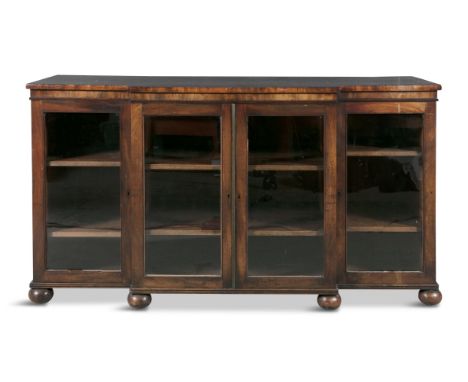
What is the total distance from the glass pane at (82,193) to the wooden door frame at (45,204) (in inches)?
1.4

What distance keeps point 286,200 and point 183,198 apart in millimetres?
643

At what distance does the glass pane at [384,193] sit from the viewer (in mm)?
8445

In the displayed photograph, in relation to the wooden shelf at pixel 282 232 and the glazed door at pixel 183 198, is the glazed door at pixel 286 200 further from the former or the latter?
the glazed door at pixel 183 198

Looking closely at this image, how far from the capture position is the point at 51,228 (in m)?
8.52

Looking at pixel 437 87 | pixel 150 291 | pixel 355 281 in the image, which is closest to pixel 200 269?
pixel 150 291

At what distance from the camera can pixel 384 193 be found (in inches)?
336

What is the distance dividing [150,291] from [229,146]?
1029mm

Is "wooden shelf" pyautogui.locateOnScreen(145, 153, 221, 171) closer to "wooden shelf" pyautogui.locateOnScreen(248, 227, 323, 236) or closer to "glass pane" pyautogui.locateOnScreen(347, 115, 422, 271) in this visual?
"wooden shelf" pyautogui.locateOnScreen(248, 227, 323, 236)

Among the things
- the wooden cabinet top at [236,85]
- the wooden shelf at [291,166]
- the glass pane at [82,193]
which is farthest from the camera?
the glass pane at [82,193]

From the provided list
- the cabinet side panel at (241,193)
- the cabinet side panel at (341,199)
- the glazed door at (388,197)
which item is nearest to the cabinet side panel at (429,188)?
the glazed door at (388,197)

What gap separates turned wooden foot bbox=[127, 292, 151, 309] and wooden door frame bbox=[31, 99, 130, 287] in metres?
0.14

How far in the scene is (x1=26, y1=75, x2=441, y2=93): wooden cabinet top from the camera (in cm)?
823

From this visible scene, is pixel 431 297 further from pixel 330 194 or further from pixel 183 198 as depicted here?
pixel 183 198

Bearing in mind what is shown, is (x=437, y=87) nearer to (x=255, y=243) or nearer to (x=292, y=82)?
(x=292, y=82)
